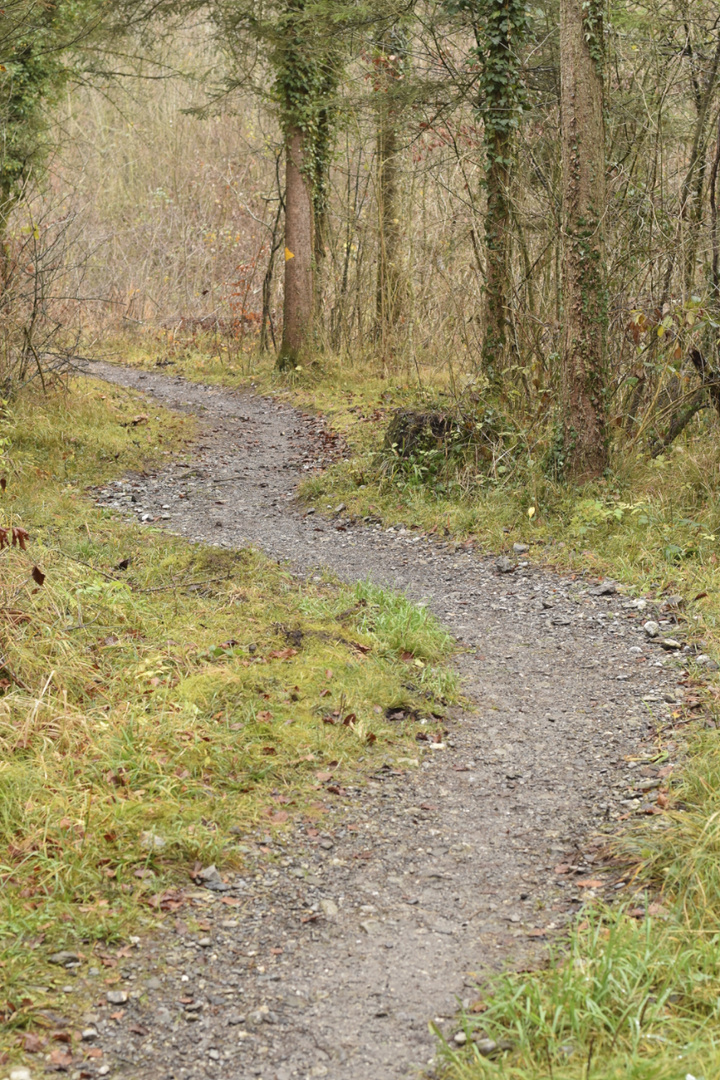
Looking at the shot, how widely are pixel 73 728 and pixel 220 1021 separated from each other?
5.51 feet

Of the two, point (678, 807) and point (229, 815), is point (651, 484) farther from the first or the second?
point (229, 815)

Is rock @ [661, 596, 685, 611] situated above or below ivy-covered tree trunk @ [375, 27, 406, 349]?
below

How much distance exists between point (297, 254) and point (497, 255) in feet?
21.0

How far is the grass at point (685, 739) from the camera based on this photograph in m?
2.56

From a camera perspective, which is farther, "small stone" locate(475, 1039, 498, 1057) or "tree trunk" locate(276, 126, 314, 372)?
"tree trunk" locate(276, 126, 314, 372)

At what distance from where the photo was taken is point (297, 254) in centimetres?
1509

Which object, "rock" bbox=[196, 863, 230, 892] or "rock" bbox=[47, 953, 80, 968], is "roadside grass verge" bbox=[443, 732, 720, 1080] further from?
"rock" bbox=[47, 953, 80, 968]

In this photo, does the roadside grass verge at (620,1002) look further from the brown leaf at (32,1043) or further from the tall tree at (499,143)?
the tall tree at (499,143)

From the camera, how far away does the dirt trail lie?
2.85m

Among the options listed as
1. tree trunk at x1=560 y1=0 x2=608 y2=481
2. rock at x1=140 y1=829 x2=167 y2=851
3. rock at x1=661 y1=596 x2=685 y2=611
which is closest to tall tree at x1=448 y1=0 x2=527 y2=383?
tree trunk at x1=560 y1=0 x2=608 y2=481

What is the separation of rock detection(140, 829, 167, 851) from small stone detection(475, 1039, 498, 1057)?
4.78 ft

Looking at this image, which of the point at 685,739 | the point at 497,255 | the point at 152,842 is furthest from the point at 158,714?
the point at 497,255

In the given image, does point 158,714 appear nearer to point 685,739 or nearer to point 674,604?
point 685,739

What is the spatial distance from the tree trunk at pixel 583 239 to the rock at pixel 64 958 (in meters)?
5.83
